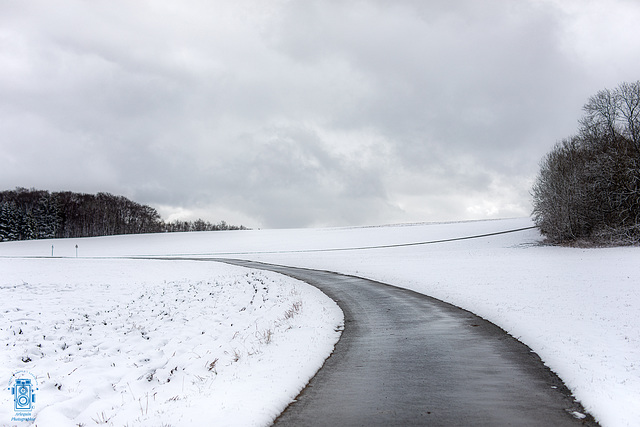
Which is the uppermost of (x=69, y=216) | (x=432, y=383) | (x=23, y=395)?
(x=69, y=216)

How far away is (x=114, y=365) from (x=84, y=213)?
13148 centimetres

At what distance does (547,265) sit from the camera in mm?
28750

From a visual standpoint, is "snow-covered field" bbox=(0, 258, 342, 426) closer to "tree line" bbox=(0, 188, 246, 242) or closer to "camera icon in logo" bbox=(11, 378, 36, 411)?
"camera icon in logo" bbox=(11, 378, 36, 411)

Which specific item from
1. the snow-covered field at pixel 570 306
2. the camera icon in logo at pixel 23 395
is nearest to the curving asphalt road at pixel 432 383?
the snow-covered field at pixel 570 306

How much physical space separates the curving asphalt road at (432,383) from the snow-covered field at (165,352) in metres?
0.67

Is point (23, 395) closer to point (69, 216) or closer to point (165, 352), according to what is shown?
point (165, 352)

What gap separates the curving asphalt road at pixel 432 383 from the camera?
5340 millimetres

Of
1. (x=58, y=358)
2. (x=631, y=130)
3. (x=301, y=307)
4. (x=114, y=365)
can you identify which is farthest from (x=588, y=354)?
(x=631, y=130)

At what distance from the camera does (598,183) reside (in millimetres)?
45500

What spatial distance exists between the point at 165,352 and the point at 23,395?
328cm

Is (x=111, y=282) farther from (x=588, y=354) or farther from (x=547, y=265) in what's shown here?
(x=547, y=265)

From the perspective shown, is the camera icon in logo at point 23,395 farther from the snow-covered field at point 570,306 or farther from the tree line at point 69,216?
the tree line at point 69,216

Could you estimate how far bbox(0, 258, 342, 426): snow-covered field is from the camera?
6215 mm

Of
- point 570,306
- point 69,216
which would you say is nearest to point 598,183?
point 570,306
